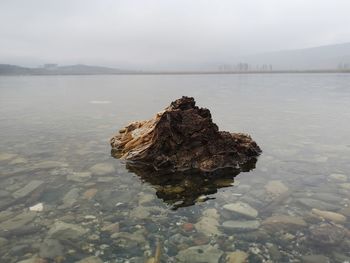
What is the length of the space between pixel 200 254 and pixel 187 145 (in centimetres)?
645

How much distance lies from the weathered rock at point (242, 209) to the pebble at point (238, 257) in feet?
5.57

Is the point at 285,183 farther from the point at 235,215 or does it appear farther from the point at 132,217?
the point at 132,217

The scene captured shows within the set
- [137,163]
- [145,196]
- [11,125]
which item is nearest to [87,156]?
[137,163]

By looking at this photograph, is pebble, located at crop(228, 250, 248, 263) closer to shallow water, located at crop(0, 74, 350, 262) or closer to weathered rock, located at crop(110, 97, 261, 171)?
shallow water, located at crop(0, 74, 350, 262)

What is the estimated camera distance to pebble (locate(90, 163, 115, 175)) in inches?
446

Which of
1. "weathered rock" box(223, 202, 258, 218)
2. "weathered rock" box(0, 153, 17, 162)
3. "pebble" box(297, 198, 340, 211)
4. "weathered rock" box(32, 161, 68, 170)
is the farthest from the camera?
"weathered rock" box(0, 153, 17, 162)

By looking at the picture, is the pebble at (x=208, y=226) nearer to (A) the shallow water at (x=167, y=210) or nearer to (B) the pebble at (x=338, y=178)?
(A) the shallow water at (x=167, y=210)

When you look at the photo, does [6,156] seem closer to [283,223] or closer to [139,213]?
[139,213]

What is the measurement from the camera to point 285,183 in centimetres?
1023

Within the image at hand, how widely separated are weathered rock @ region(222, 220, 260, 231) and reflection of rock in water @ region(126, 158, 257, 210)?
138 centimetres

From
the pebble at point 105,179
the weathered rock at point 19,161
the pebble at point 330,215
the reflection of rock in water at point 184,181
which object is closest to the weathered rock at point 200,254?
the reflection of rock in water at point 184,181

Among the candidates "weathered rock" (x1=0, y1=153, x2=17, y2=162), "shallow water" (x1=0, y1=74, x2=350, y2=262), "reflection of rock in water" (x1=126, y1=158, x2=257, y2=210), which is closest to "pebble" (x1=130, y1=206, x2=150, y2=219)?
"shallow water" (x1=0, y1=74, x2=350, y2=262)

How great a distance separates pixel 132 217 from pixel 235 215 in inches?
100

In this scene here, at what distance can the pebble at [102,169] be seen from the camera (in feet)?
37.1
